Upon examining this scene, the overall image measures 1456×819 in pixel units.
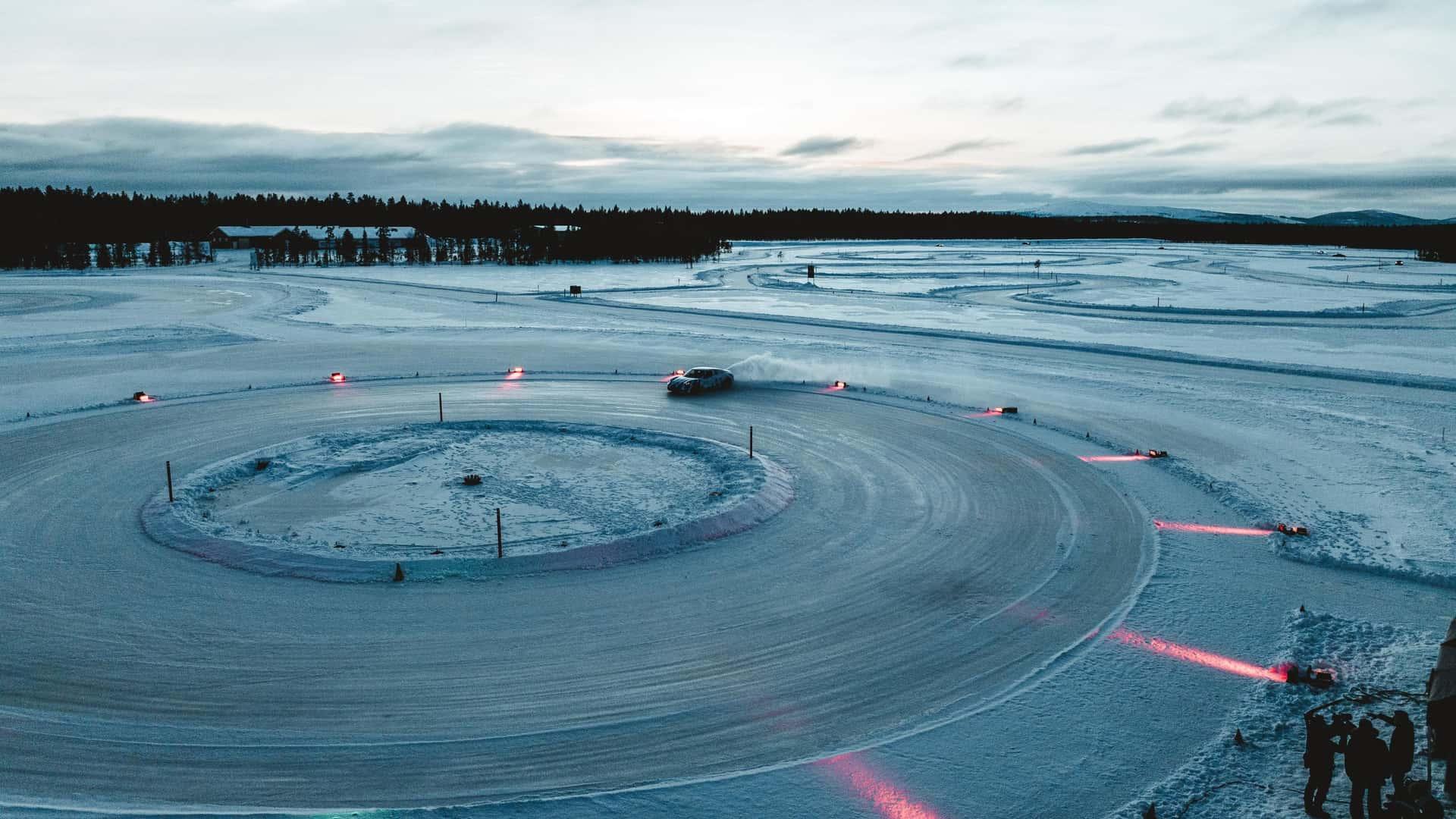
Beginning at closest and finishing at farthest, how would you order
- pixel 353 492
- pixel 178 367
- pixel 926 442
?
pixel 353 492, pixel 926 442, pixel 178 367

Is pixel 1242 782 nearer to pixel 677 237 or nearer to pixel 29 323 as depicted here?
pixel 29 323

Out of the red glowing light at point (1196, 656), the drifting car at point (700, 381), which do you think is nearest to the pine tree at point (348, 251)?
the drifting car at point (700, 381)

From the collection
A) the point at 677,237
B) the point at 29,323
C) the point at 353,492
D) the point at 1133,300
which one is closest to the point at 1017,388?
the point at 353,492

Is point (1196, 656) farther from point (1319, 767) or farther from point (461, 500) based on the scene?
point (461, 500)

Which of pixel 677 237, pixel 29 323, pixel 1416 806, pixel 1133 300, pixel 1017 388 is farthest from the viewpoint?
pixel 677 237

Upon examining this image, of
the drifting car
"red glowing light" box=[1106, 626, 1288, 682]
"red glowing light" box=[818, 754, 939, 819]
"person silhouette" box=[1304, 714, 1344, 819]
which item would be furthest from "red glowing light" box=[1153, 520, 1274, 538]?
the drifting car

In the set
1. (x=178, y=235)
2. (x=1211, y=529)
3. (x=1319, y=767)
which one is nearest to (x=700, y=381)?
(x=1211, y=529)
